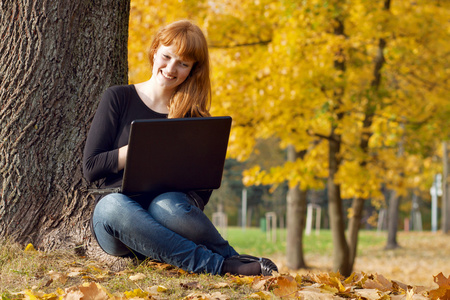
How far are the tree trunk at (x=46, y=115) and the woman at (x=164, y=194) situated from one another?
345 millimetres

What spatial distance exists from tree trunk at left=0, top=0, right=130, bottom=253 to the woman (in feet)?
1.13

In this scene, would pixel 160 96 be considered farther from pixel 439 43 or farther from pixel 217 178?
pixel 439 43

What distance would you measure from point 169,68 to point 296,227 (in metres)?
7.89

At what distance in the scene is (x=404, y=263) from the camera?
433 inches

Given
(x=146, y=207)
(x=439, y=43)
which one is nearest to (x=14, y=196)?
(x=146, y=207)

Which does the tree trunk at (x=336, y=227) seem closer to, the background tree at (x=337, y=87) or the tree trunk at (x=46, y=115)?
the background tree at (x=337, y=87)

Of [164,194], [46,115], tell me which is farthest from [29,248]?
[164,194]

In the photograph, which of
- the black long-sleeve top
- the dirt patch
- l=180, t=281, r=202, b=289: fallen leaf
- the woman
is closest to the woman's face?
the woman

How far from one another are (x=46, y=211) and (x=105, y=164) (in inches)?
26.2

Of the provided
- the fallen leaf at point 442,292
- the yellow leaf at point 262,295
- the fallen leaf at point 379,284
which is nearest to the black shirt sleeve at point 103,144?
the yellow leaf at point 262,295

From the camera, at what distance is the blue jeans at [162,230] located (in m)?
2.42

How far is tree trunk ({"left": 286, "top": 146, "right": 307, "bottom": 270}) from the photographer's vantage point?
10008 mm

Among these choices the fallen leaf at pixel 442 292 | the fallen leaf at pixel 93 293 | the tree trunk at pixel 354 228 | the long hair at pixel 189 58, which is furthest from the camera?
the tree trunk at pixel 354 228

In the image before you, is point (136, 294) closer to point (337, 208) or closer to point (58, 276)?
point (58, 276)
